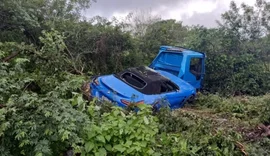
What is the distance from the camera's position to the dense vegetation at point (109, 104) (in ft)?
8.61

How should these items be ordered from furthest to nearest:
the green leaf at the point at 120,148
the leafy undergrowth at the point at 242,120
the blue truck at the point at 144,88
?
the blue truck at the point at 144,88 → the leafy undergrowth at the point at 242,120 → the green leaf at the point at 120,148

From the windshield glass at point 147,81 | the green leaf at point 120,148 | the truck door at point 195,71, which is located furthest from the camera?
the truck door at point 195,71

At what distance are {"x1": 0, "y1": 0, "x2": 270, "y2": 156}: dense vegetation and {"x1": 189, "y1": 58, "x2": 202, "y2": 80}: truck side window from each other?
103 cm

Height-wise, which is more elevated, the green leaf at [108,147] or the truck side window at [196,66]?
the truck side window at [196,66]

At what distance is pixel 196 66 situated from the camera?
934cm

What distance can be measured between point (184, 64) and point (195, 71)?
2.17 ft

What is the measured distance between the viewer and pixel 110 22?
10703 millimetres

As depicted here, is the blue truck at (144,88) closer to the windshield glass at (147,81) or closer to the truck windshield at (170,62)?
the windshield glass at (147,81)

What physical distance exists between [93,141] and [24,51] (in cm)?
150

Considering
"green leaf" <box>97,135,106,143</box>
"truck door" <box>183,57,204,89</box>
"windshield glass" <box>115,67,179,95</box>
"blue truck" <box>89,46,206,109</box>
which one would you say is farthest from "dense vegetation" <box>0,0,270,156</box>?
"truck door" <box>183,57,204,89</box>

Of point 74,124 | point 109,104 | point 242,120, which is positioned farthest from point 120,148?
point 242,120

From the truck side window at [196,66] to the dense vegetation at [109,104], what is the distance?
103cm

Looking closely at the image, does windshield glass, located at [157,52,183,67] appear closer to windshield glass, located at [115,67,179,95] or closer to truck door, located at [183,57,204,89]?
truck door, located at [183,57,204,89]

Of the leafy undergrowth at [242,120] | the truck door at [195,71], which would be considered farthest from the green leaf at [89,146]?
the truck door at [195,71]
